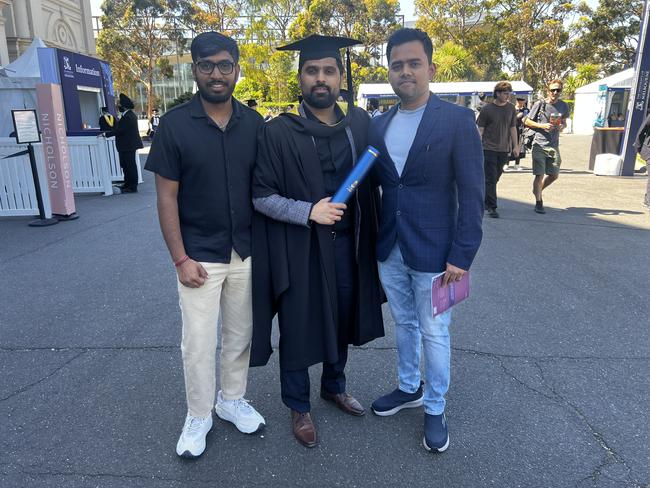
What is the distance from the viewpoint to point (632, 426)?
2.69 meters

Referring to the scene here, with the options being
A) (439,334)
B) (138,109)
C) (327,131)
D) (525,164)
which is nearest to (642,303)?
(439,334)

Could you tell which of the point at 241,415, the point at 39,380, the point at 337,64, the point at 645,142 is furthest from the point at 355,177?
the point at 645,142

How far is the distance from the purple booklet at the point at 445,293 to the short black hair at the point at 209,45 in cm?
142

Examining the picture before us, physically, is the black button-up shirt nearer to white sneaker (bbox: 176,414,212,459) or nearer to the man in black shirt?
the man in black shirt

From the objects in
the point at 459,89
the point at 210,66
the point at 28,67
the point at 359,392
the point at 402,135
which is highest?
the point at 28,67

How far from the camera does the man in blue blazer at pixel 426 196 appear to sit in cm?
235

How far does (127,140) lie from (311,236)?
9565 mm

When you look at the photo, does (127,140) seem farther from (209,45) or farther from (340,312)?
(340,312)

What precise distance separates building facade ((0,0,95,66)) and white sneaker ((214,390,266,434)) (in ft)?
59.6

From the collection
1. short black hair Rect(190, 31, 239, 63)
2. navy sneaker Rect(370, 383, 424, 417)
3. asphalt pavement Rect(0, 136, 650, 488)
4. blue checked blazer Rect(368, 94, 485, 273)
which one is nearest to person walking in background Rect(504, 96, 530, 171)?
asphalt pavement Rect(0, 136, 650, 488)

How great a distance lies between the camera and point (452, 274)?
7.95ft

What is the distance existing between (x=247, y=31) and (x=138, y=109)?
24317 mm

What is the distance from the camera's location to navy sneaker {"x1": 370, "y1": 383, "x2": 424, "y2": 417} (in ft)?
9.37

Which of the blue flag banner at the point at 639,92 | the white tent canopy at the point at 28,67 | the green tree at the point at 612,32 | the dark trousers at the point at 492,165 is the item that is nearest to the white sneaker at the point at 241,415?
the dark trousers at the point at 492,165
